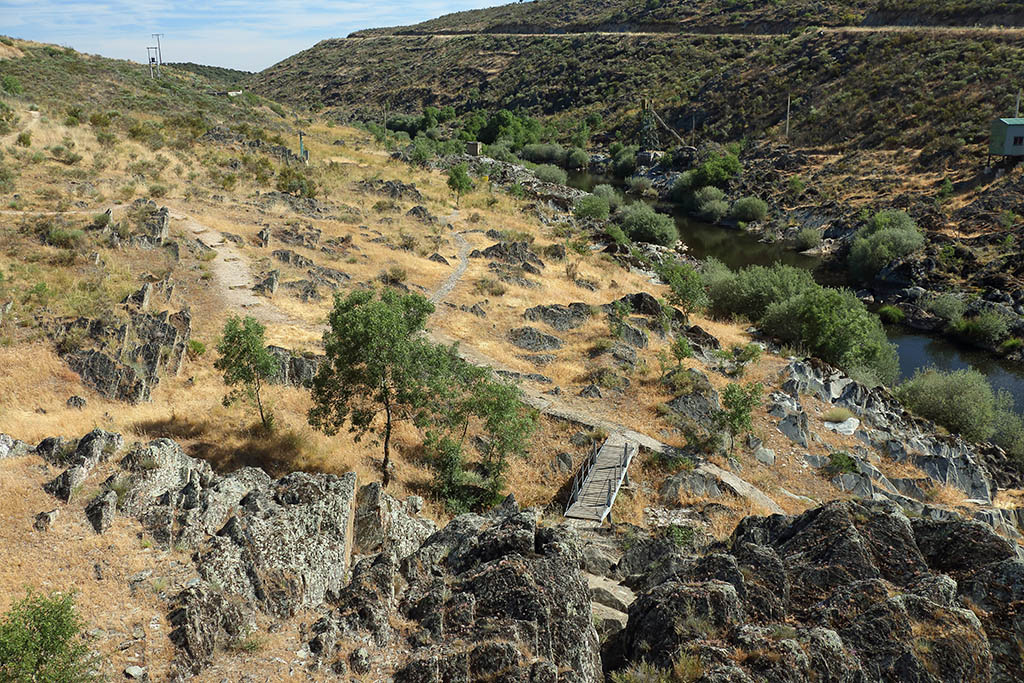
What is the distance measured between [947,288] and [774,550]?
44730 mm

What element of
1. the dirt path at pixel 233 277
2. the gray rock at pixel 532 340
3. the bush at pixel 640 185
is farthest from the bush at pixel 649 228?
the dirt path at pixel 233 277

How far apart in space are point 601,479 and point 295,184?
115 feet

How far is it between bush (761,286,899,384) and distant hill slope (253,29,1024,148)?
143ft

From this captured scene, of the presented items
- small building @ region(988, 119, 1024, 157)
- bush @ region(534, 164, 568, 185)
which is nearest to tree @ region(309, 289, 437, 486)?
small building @ region(988, 119, 1024, 157)

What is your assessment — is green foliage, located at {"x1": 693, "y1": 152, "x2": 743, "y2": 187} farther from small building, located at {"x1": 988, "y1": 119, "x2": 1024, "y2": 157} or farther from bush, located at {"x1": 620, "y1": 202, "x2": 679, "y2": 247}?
small building, located at {"x1": 988, "y1": 119, "x2": 1024, "y2": 157}

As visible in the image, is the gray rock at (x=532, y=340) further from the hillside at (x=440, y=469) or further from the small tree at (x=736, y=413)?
the small tree at (x=736, y=413)

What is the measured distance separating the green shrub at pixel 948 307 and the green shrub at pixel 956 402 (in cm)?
1379

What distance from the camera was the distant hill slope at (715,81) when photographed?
240 feet

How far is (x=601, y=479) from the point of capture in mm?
20359

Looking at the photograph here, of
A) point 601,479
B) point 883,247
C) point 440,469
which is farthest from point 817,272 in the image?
point 440,469

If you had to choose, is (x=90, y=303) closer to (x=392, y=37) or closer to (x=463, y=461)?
(x=463, y=461)

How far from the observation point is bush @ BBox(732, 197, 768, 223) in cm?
6927

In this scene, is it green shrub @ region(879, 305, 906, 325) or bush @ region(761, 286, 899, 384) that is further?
green shrub @ region(879, 305, 906, 325)

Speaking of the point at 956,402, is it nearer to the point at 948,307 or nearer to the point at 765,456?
the point at 765,456
